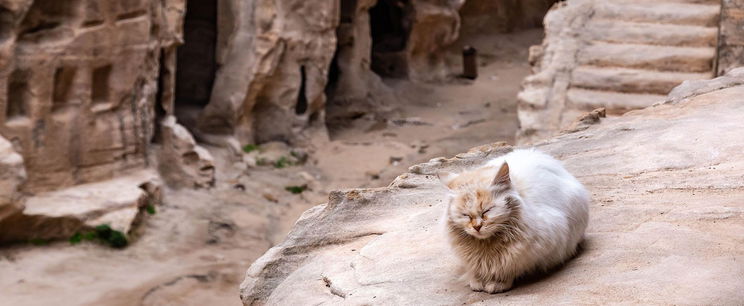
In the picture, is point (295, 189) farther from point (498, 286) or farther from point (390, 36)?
point (498, 286)

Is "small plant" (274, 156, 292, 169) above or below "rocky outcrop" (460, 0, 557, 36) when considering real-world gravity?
below


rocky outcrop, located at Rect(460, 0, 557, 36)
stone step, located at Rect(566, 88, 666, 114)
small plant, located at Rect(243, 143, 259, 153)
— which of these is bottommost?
small plant, located at Rect(243, 143, 259, 153)

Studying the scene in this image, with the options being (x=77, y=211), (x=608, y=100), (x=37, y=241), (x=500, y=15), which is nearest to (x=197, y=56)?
(x=77, y=211)

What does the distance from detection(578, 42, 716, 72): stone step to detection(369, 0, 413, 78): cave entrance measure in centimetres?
897

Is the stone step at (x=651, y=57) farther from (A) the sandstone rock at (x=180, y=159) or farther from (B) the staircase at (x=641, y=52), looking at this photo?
(A) the sandstone rock at (x=180, y=159)

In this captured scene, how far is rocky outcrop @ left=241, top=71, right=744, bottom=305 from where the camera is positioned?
346 centimetres

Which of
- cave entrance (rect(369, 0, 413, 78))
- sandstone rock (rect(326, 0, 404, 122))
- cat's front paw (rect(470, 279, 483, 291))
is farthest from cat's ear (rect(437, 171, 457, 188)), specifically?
cave entrance (rect(369, 0, 413, 78))

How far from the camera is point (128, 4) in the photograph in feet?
36.2

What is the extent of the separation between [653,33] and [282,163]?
5956 mm

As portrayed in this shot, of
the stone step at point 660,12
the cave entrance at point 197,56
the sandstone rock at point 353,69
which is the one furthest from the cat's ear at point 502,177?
the sandstone rock at point 353,69

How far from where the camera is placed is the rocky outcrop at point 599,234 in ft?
11.4

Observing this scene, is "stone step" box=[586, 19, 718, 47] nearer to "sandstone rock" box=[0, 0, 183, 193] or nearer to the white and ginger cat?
"sandstone rock" box=[0, 0, 183, 193]

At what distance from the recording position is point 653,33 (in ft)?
33.2

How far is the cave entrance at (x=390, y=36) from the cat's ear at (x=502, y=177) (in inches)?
603
